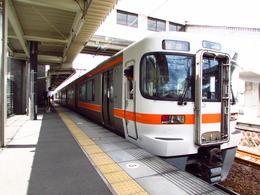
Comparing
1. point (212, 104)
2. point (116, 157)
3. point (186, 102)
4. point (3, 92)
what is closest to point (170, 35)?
point (186, 102)

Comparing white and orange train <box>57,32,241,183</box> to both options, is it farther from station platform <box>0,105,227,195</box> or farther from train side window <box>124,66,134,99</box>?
station platform <box>0,105,227,195</box>

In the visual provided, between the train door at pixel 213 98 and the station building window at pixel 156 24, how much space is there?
2129cm

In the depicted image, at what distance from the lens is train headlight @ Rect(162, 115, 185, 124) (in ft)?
12.0

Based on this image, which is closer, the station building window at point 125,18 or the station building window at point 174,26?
the station building window at point 125,18

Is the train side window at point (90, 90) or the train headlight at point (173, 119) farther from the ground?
the train side window at point (90, 90)

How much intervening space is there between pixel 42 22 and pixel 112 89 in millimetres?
4897

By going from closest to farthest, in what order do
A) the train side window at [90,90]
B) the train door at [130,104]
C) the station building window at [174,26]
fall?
the train door at [130,104]
the train side window at [90,90]
the station building window at [174,26]

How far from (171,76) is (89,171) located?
2287mm

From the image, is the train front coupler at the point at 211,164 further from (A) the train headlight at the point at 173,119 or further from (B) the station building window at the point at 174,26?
(B) the station building window at the point at 174,26

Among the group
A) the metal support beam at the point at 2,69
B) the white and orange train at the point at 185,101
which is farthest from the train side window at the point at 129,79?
the metal support beam at the point at 2,69

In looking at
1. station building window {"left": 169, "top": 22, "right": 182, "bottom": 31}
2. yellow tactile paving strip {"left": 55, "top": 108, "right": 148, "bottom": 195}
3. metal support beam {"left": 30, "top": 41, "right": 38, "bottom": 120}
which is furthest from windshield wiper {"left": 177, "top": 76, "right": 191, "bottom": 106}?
station building window {"left": 169, "top": 22, "right": 182, "bottom": 31}

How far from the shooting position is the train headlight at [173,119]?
12.0 feet

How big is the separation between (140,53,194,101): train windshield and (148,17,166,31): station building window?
70.6 ft

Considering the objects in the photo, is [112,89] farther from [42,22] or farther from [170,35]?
[42,22]
